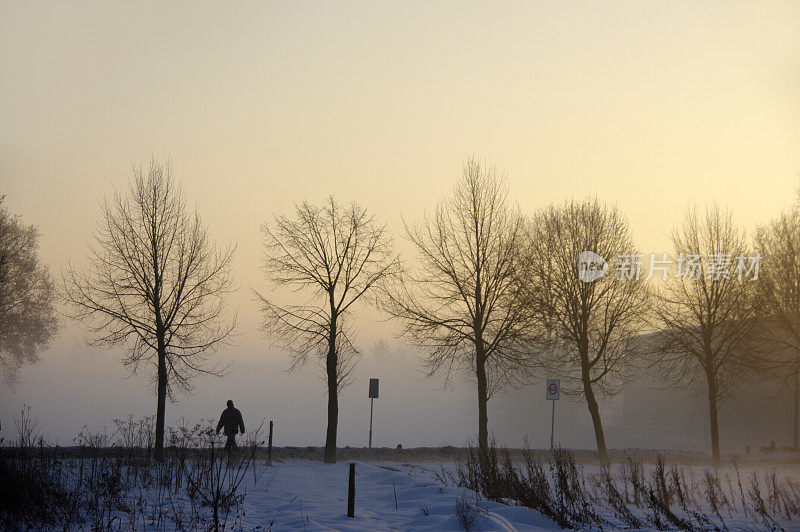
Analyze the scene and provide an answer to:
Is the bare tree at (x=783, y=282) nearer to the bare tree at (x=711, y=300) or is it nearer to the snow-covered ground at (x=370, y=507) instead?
the bare tree at (x=711, y=300)

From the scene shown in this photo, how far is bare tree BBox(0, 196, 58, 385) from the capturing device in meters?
38.9

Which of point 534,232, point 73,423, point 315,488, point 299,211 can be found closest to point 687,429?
point 534,232

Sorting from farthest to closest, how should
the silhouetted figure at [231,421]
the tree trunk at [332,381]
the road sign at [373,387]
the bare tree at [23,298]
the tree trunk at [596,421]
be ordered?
the bare tree at [23,298] < the road sign at [373,387] < the tree trunk at [596,421] < the tree trunk at [332,381] < the silhouetted figure at [231,421]

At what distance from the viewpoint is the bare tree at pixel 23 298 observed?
128 feet

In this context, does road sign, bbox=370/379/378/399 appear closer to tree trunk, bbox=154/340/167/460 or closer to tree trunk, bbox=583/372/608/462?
tree trunk, bbox=583/372/608/462

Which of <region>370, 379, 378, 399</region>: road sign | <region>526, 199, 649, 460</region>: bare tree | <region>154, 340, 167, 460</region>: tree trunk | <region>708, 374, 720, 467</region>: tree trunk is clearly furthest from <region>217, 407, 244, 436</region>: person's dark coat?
<region>708, 374, 720, 467</region>: tree trunk

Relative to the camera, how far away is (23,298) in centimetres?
4103

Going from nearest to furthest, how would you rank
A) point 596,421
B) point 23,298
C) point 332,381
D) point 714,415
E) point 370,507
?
point 370,507, point 332,381, point 714,415, point 596,421, point 23,298

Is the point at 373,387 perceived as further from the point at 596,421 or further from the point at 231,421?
the point at 596,421

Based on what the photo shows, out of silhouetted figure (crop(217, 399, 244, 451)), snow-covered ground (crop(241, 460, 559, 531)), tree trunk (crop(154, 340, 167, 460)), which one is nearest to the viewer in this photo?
snow-covered ground (crop(241, 460, 559, 531))

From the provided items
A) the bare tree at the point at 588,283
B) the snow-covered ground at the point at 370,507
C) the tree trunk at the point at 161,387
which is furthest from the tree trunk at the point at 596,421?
the tree trunk at the point at 161,387

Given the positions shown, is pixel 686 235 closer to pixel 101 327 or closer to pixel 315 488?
pixel 315 488

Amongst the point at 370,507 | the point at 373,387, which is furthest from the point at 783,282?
the point at 370,507

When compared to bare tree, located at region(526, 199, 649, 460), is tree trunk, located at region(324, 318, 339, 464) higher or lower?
lower
